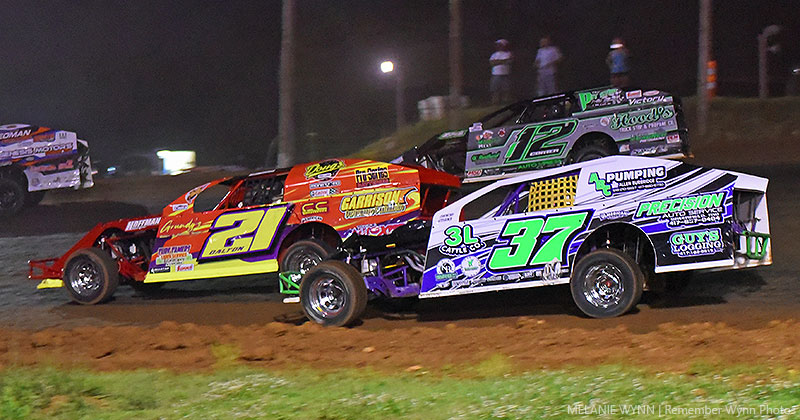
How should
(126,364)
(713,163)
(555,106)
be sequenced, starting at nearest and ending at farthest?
(126,364), (555,106), (713,163)

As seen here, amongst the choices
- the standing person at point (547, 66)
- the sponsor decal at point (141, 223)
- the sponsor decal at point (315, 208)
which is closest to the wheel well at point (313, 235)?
the sponsor decal at point (315, 208)

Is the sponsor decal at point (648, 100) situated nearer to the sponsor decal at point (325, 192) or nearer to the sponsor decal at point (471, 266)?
the sponsor decal at point (325, 192)

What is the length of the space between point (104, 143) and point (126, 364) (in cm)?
3251

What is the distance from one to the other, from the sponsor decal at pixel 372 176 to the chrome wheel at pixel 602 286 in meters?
3.11

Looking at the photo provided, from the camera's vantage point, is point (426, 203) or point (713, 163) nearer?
point (426, 203)

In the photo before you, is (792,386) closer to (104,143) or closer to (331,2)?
(331,2)

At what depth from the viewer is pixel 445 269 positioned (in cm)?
933

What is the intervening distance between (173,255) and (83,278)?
1531 mm

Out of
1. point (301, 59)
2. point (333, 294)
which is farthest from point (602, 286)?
point (301, 59)

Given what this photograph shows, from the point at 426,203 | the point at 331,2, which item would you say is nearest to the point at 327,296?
the point at 426,203

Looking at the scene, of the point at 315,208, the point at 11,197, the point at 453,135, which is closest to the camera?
the point at 315,208

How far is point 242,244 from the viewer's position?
11352mm

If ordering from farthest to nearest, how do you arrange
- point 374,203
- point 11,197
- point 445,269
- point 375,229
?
point 11,197
point 374,203
point 375,229
point 445,269

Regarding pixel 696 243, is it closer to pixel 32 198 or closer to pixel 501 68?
pixel 501 68
